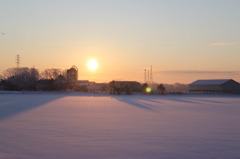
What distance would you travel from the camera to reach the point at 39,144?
843cm

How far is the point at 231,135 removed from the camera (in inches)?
400

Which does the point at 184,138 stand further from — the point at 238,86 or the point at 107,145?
the point at 238,86

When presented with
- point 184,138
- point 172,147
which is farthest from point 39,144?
point 184,138

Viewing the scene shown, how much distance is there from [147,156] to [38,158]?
2767 mm

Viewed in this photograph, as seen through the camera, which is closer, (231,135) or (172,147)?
(172,147)

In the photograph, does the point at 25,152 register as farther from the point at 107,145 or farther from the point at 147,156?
the point at 147,156

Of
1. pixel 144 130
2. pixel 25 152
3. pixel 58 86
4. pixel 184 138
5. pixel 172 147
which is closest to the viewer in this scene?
pixel 25 152

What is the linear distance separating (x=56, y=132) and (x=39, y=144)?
2.16 metres

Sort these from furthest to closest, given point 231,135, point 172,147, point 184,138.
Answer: point 231,135
point 184,138
point 172,147

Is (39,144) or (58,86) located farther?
(58,86)

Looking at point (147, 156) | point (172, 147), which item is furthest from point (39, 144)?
point (172, 147)

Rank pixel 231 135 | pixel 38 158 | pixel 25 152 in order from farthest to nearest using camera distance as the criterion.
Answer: pixel 231 135, pixel 25 152, pixel 38 158

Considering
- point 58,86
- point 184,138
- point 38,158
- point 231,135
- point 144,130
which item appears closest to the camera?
point 38,158

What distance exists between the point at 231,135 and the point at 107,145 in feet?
15.8
